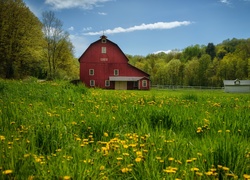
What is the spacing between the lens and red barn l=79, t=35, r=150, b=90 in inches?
1986

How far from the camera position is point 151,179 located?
7.20 ft

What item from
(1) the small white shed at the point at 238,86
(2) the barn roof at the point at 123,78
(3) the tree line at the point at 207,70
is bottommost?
(1) the small white shed at the point at 238,86

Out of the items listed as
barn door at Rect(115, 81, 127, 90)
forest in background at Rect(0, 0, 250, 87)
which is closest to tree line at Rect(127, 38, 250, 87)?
forest in background at Rect(0, 0, 250, 87)

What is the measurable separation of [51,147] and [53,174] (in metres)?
1.08

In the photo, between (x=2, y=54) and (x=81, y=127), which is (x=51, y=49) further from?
(x=81, y=127)

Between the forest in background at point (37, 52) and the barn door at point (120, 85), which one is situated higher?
the forest in background at point (37, 52)

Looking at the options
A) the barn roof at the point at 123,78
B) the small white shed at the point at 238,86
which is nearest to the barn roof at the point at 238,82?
the small white shed at the point at 238,86

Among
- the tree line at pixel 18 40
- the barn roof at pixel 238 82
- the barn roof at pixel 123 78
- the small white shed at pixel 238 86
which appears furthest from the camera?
the small white shed at pixel 238 86

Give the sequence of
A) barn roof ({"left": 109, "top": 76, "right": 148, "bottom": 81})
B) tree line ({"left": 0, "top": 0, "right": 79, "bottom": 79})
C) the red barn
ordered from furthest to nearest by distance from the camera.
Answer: the red barn
barn roof ({"left": 109, "top": 76, "right": 148, "bottom": 81})
tree line ({"left": 0, "top": 0, "right": 79, "bottom": 79})

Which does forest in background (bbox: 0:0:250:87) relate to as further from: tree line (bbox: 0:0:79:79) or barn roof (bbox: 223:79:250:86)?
barn roof (bbox: 223:79:250:86)

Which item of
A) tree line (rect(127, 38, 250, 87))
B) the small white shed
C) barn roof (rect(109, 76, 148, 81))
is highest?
tree line (rect(127, 38, 250, 87))

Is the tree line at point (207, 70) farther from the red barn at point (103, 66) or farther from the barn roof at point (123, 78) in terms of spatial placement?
the red barn at point (103, 66)

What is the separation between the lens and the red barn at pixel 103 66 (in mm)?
50438

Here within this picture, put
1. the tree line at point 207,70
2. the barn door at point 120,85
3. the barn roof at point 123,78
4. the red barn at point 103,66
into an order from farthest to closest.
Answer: the tree line at point 207,70 → the barn door at point 120,85 → the red barn at point 103,66 → the barn roof at point 123,78
